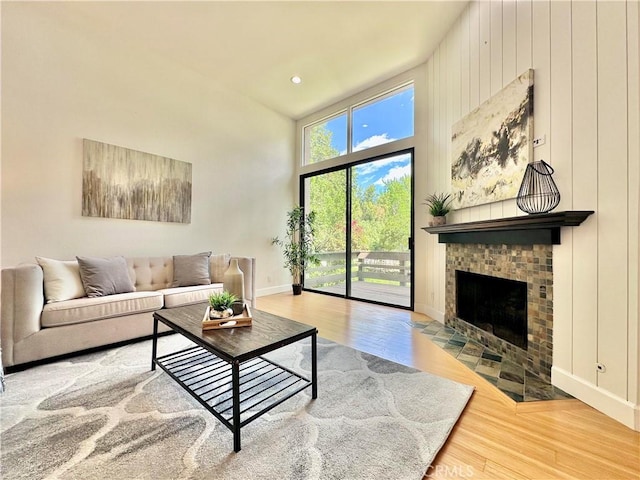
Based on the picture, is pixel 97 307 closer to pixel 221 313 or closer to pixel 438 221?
pixel 221 313

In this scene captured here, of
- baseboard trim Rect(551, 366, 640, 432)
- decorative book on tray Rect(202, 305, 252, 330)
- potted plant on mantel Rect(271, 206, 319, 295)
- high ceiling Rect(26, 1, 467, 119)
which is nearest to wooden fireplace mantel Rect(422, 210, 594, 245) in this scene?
baseboard trim Rect(551, 366, 640, 432)

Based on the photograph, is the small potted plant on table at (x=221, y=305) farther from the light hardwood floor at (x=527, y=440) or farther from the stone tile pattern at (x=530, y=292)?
the stone tile pattern at (x=530, y=292)

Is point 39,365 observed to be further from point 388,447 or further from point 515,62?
point 515,62

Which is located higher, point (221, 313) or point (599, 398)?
point (221, 313)

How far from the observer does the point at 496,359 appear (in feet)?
7.34

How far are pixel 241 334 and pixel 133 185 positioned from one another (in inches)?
112

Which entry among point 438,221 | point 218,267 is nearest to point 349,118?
point 438,221

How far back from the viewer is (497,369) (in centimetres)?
206

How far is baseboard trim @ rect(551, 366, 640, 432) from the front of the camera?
142 cm

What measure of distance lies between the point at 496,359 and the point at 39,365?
3.68m

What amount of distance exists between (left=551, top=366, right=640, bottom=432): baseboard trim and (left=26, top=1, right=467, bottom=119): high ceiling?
139 inches

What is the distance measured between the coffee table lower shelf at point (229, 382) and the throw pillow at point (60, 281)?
115cm

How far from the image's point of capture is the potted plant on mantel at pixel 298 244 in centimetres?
501

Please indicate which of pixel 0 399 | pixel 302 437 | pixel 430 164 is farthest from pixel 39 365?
pixel 430 164
